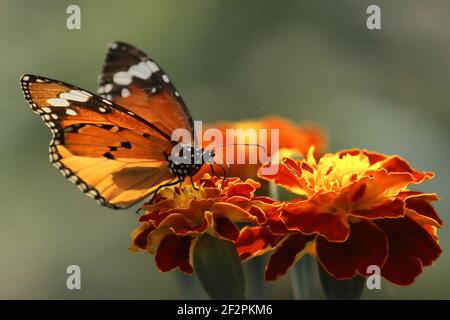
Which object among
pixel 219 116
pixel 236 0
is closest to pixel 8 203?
pixel 219 116

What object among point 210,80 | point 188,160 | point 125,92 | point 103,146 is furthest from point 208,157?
point 210,80

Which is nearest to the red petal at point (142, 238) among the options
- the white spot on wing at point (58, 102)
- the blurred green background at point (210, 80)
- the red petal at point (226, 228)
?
the red petal at point (226, 228)

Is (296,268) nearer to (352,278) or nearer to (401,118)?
(352,278)

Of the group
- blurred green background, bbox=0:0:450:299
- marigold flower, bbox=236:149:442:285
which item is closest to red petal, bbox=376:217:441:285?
marigold flower, bbox=236:149:442:285

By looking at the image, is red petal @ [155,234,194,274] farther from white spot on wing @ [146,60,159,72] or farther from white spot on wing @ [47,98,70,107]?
white spot on wing @ [146,60,159,72]

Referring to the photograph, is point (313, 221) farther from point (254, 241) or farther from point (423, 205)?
point (423, 205)

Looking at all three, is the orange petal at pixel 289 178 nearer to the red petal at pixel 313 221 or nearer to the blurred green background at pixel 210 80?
the red petal at pixel 313 221
